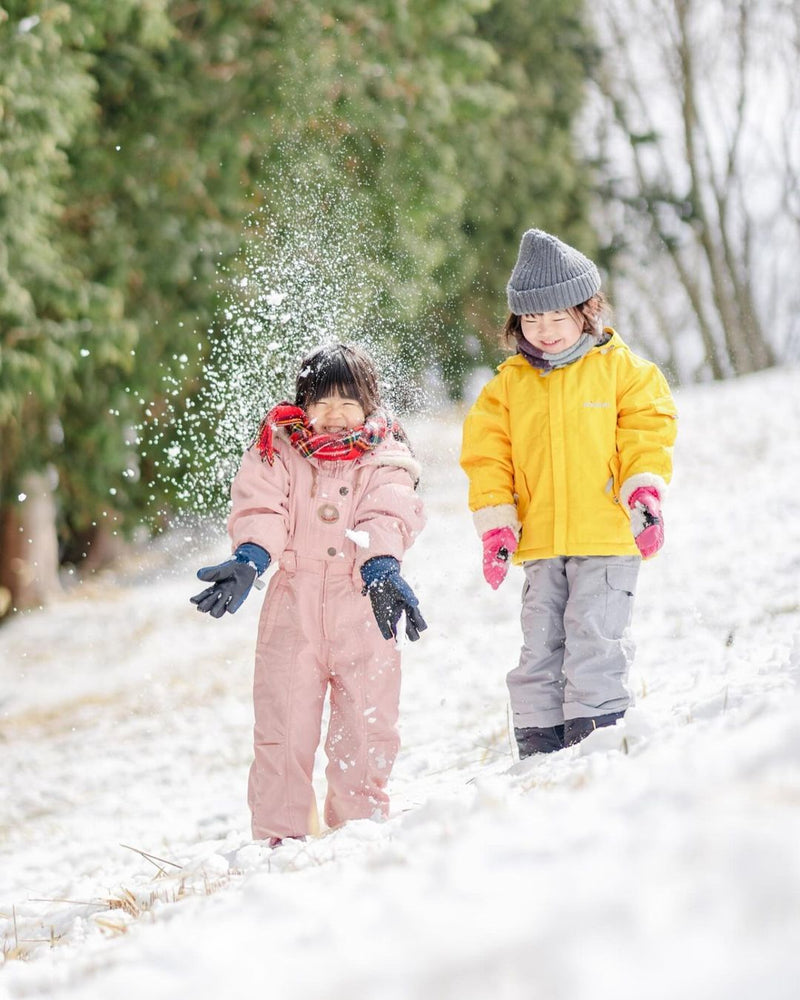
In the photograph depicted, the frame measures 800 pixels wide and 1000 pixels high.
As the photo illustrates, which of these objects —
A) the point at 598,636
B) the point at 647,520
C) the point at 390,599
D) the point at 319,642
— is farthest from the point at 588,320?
the point at 319,642

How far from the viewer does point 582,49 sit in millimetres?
17156

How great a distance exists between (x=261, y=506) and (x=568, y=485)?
97cm

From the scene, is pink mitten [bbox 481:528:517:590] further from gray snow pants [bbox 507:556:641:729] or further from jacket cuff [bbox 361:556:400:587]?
jacket cuff [bbox 361:556:400:587]

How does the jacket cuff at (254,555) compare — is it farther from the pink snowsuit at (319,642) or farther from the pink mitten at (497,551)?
the pink mitten at (497,551)

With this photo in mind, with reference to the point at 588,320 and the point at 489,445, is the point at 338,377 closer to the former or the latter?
the point at 489,445

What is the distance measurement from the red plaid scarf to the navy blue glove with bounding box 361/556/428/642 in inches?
14.8

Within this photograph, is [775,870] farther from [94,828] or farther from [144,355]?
[144,355]

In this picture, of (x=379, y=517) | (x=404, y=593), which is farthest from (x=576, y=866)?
(x=379, y=517)

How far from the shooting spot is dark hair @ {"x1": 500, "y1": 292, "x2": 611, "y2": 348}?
Answer: 361cm

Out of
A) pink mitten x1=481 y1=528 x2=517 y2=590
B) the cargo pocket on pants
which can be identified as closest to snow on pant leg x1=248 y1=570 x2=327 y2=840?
pink mitten x1=481 y1=528 x2=517 y2=590

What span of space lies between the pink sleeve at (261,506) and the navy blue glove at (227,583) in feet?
0.29

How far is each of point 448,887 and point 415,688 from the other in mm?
4988

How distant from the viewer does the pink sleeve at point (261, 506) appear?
3.41 m

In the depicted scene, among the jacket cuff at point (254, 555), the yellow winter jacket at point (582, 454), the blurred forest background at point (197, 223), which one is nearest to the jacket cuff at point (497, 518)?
the yellow winter jacket at point (582, 454)
